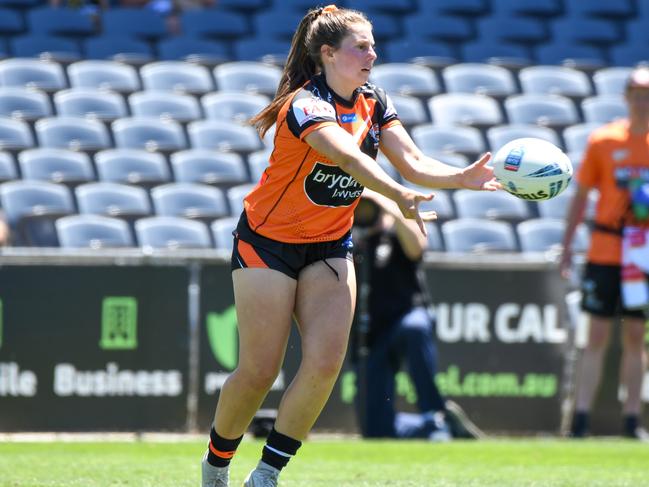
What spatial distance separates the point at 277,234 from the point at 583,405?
5045mm

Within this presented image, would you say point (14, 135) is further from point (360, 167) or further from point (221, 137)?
point (360, 167)

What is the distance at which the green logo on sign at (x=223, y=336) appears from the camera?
9.36 meters

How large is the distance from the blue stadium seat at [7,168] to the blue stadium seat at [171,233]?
1.61 meters

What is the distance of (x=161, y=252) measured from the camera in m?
9.32

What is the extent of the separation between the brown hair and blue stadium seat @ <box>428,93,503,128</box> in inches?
360

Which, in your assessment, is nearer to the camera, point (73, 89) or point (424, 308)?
point (424, 308)

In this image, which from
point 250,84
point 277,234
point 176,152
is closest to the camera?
point 277,234

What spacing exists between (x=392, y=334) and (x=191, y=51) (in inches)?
260

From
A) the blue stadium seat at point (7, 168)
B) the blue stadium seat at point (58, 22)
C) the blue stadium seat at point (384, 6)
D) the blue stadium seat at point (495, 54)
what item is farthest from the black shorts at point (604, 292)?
the blue stadium seat at point (58, 22)

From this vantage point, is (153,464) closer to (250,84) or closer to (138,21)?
(250,84)

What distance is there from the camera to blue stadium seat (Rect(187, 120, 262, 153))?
1313cm

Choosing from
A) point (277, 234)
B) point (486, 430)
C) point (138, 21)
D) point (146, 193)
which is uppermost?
point (277, 234)

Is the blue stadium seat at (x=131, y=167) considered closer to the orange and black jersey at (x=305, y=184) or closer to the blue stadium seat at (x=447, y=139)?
the blue stadium seat at (x=447, y=139)

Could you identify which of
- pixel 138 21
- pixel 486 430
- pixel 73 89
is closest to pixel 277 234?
pixel 486 430
